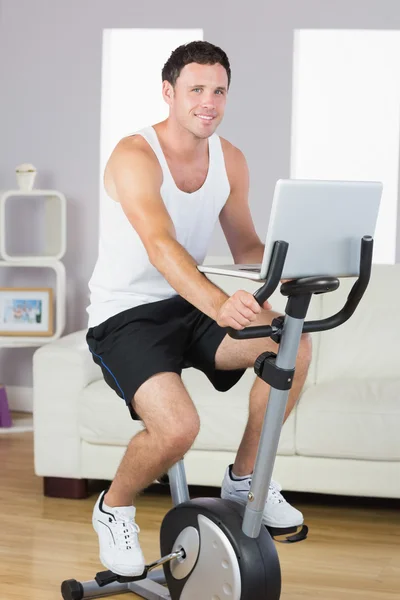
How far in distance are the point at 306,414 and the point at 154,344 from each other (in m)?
1.08

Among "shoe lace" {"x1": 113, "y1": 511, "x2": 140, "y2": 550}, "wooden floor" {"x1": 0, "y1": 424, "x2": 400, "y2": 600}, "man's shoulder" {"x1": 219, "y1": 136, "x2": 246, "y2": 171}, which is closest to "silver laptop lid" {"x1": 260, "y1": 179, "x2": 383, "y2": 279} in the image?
"man's shoulder" {"x1": 219, "y1": 136, "x2": 246, "y2": 171}

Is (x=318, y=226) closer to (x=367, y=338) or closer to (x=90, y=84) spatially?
(x=367, y=338)

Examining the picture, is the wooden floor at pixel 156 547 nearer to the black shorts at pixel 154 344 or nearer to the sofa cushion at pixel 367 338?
the sofa cushion at pixel 367 338

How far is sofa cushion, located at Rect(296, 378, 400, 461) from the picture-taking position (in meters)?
3.22

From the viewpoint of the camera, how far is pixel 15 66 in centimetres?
486

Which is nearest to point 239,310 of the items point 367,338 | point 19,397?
point 367,338

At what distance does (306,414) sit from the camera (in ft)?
10.7

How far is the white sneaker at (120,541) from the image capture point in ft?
7.53

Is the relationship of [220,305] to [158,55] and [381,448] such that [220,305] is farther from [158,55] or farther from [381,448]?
[158,55]

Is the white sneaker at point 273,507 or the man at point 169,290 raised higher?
the man at point 169,290

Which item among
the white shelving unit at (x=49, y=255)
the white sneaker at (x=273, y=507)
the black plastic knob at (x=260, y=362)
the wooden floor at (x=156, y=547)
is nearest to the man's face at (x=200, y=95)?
the black plastic knob at (x=260, y=362)

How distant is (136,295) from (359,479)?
1231 mm

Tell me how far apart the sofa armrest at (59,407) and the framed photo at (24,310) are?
3.49 ft

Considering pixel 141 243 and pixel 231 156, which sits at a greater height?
pixel 231 156
